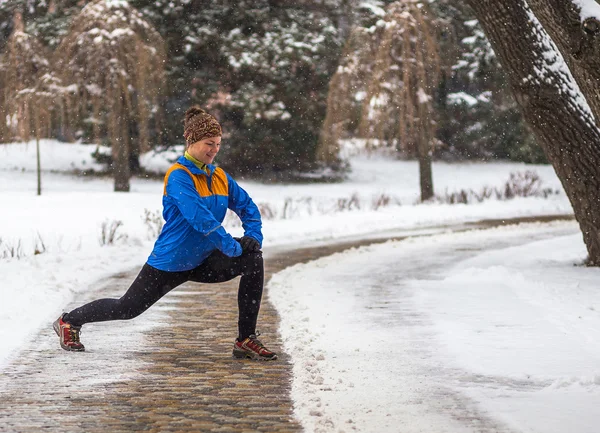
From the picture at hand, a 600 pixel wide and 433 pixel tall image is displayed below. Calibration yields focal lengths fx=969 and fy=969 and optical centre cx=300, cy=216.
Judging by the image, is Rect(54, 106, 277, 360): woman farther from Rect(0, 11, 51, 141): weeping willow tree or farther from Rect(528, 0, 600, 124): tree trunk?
Rect(0, 11, 51, 141): weeping willow tree

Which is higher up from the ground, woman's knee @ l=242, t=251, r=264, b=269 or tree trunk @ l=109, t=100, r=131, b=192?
tree trunk @ l=109, t=100, r=131, b=192

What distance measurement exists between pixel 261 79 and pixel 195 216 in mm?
32775

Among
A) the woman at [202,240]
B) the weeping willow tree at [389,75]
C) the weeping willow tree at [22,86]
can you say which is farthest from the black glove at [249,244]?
the weeping willow tree at [22,86]

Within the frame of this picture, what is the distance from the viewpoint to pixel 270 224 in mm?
20859

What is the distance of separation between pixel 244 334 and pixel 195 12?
34280mm

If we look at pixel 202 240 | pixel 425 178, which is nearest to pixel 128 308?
pixel 202 240

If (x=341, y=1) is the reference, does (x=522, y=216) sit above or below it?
below

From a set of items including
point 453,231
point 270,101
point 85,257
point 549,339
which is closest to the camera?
point 549,339

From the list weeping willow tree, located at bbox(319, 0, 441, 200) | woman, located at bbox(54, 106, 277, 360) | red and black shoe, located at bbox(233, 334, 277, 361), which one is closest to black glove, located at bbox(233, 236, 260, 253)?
woman, located at bbox(54, 106, 277, 360)

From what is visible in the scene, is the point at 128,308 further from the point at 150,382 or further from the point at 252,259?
the point at 252,259

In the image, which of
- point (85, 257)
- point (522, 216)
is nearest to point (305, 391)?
point (85, 257)

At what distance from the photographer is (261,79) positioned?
38.5m

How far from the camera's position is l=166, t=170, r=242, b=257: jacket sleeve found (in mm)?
6160

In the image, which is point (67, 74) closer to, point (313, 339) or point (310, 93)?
point (310, 93)
